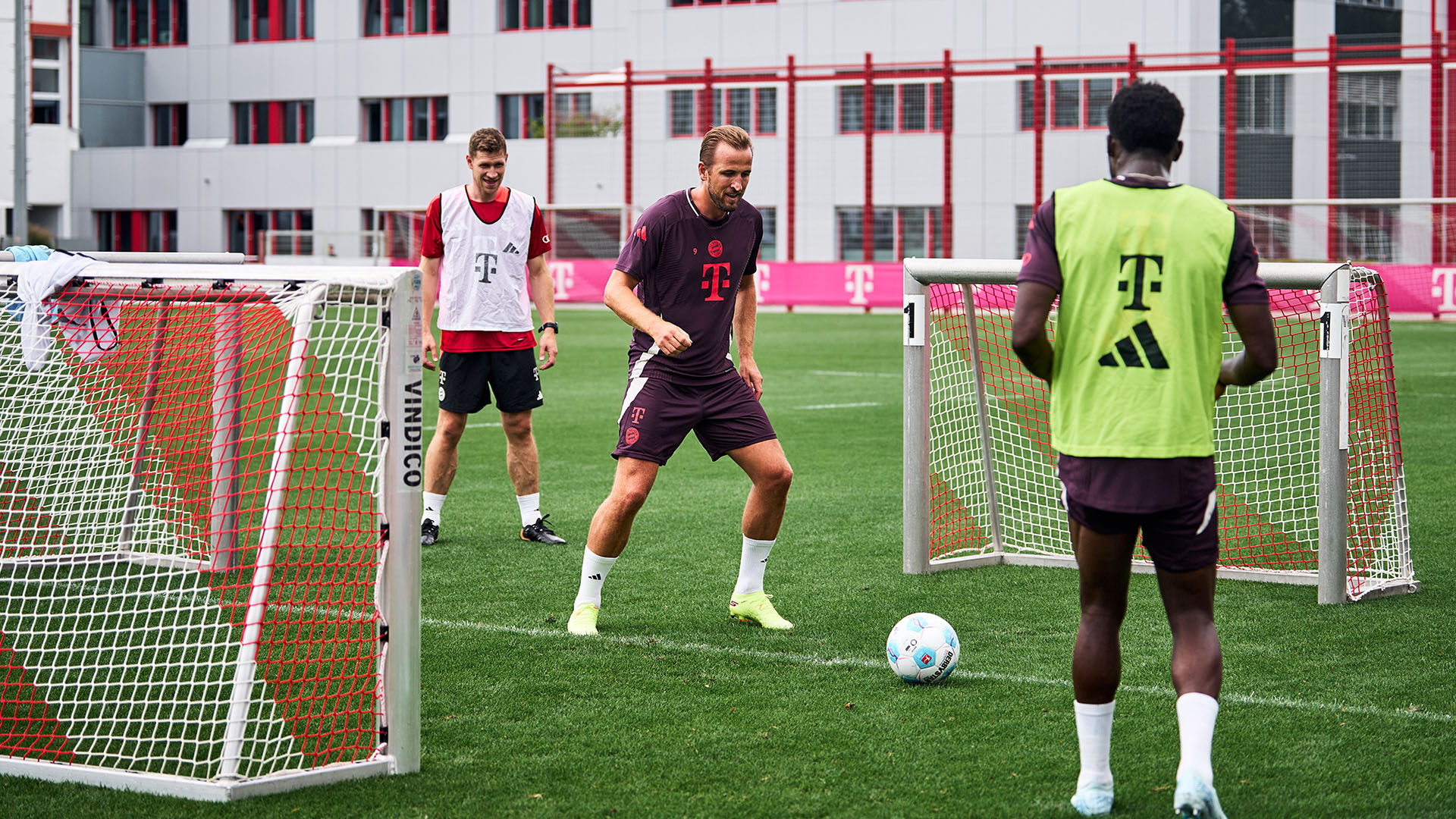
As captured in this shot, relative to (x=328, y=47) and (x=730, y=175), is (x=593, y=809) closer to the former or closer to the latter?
(x=730, y=175)

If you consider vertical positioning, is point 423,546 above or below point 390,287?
below

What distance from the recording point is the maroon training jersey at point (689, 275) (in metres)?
5.66

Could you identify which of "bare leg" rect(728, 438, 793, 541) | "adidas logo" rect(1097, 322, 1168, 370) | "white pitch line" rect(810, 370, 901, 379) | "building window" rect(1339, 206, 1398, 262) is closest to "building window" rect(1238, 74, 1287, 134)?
"building window" rect(1339, 206, 1398, 262)

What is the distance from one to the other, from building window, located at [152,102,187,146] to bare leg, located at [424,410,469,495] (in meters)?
43.5

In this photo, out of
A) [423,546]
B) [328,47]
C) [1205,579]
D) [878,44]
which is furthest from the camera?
[328,47]

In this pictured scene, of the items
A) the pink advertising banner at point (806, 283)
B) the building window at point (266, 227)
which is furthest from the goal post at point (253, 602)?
the building window at point (266, 227)

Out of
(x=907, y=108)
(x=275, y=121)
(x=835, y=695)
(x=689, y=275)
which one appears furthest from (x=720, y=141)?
(x=275, y=121)

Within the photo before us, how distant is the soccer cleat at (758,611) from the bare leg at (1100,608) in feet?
7.68

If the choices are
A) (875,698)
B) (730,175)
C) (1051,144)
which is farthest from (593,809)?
(1051,144)

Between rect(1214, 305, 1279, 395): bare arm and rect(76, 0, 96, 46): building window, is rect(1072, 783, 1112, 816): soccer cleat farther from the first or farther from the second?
rect(76, 0, 96, 46): building window

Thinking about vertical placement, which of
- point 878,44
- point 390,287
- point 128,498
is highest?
point 878,44

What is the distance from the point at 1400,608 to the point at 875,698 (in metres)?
2.54

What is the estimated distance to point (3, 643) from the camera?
217 inches

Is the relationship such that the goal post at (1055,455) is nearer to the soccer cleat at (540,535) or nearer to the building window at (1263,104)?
the soccer cleat at (540,535)
